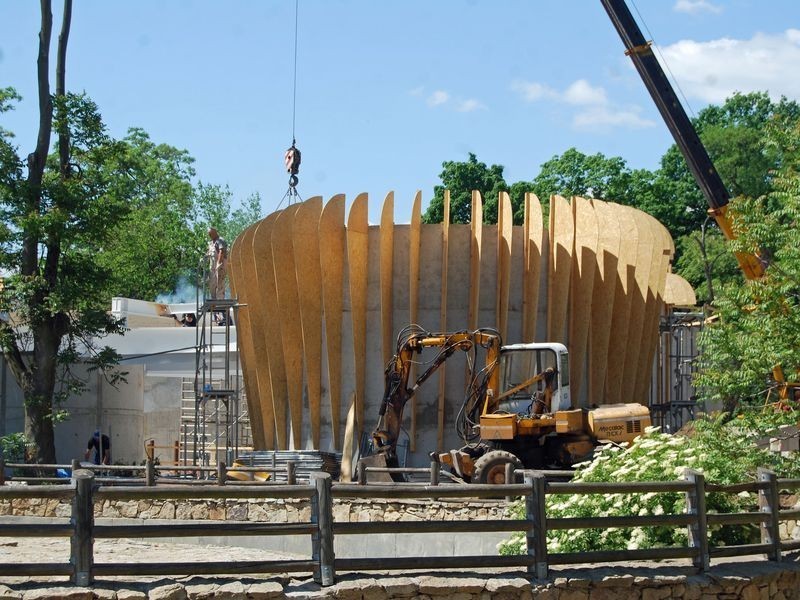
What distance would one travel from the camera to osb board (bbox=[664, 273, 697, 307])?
126 ft

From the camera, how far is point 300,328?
28.2m

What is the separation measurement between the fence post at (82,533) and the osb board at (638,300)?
23.8 m

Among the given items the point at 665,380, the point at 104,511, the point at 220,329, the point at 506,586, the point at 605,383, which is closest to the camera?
the point at 506,586

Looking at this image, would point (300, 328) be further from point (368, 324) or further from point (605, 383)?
point (605, 383)

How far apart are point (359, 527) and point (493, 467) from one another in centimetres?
1255

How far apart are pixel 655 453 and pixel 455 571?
12.2 feet

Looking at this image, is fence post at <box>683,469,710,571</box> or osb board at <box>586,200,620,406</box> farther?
osb board at <box>586,200,620,406</box>

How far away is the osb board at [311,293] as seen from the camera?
90.9 feet

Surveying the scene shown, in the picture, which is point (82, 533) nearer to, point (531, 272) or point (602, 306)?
point (531, 272)

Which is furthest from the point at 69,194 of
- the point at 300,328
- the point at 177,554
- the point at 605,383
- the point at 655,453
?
the point at 655,453

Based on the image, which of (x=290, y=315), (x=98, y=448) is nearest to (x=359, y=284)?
(x=290, y=315)

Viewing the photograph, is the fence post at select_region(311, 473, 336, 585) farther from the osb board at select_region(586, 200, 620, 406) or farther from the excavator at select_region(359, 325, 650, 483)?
the osb board at select_region(586, 200, 620, 406)

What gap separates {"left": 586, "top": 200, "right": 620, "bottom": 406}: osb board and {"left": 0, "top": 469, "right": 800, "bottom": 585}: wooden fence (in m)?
19.2

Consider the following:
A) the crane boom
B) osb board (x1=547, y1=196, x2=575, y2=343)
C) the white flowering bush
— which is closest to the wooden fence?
the white flowering bush
